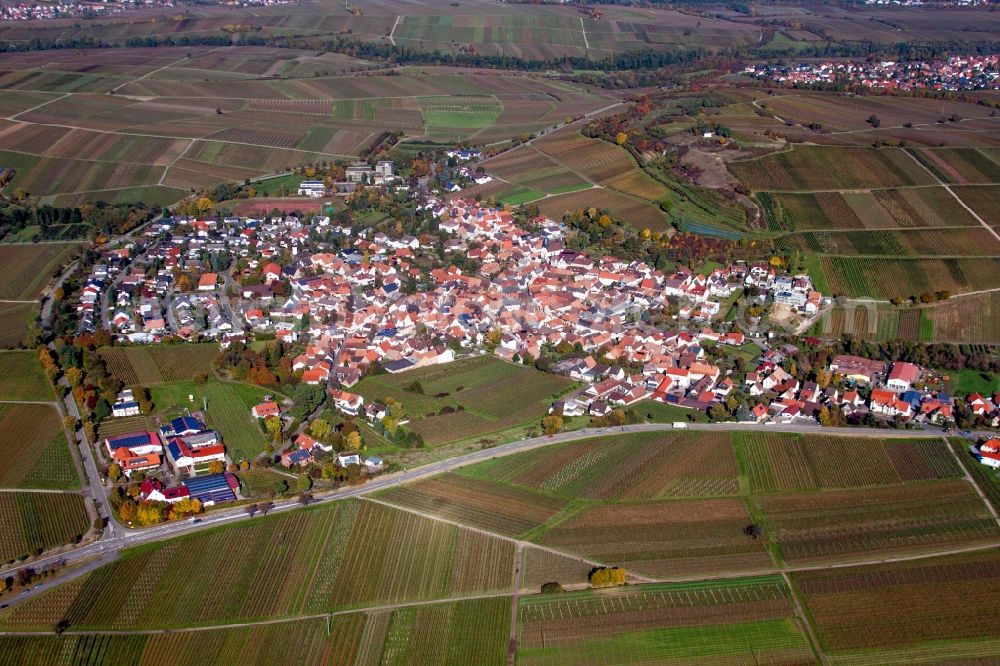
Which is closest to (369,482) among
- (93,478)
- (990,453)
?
(93,478)

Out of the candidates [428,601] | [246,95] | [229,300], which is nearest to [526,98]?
[246,95]

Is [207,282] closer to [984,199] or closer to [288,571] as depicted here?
[288,571]

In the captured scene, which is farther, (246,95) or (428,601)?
(246,95)

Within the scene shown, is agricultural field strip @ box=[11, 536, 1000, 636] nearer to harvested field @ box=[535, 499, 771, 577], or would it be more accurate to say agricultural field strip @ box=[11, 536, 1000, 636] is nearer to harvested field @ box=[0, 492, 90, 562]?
harvested field @ box=[535, 499, 771, 577]

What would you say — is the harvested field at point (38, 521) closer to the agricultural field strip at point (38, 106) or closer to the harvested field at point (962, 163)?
the harvested field at point (962, 163)

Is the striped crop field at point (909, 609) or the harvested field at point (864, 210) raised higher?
the harvested field at point (864, 210)

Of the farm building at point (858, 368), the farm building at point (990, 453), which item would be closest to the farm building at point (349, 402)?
the farm building at point (858, 368)

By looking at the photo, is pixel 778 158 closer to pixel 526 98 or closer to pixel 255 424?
pixel 526 98
